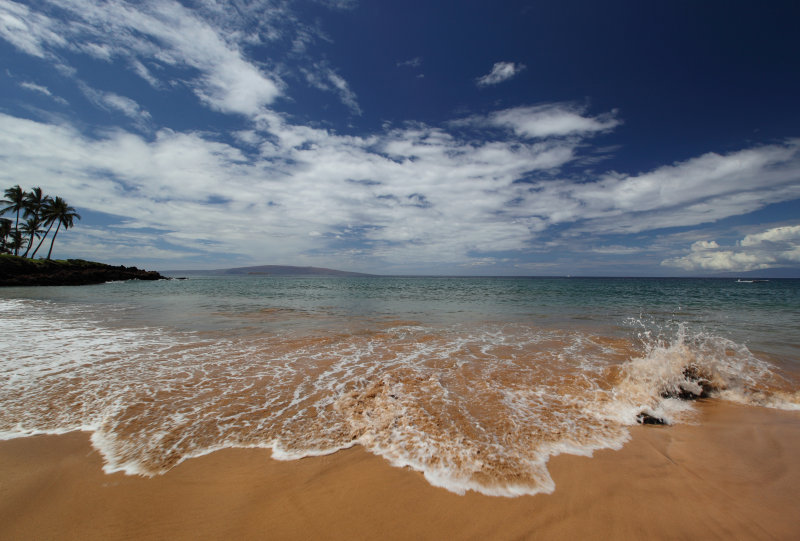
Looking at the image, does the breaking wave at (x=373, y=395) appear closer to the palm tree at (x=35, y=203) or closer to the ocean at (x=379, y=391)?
the ocean at (x=379, y=391)

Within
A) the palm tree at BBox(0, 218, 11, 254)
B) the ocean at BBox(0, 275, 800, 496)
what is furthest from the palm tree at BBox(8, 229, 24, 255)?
the ocean at BBox(0, 275, 800, 496)

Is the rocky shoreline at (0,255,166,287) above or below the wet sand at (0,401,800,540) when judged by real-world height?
above

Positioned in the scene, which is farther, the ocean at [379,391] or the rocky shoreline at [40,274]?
the rocky shoreline at [40,274]

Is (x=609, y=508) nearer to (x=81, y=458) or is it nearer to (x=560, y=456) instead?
(x=560, y=456)

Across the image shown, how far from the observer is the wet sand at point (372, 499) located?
2.57m

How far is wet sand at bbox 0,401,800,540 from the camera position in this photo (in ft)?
8.42

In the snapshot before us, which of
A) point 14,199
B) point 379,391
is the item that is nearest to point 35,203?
point 14,199

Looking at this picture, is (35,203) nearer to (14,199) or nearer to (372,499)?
(14,199)

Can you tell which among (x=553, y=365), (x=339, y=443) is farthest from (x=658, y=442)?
(x=339, y=443)

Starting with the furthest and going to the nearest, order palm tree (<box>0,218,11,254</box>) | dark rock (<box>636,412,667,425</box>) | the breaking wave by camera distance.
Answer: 1. palm tree (<box>0,218,11,254</box>)
2. dark rock (<box>636,412,667,425</box>)
3. the breaking wave

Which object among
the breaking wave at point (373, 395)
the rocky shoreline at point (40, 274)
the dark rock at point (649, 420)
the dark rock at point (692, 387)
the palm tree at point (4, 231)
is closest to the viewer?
the breaking wave at point (373, 395)

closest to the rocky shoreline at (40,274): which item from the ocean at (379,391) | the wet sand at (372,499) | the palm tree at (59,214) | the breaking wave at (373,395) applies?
the palm tree at (59,214)

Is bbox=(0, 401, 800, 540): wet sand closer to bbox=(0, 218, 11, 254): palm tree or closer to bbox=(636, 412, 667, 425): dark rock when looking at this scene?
bbox=(636, 412, 667, 425): dark rock

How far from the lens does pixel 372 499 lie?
290 cm
